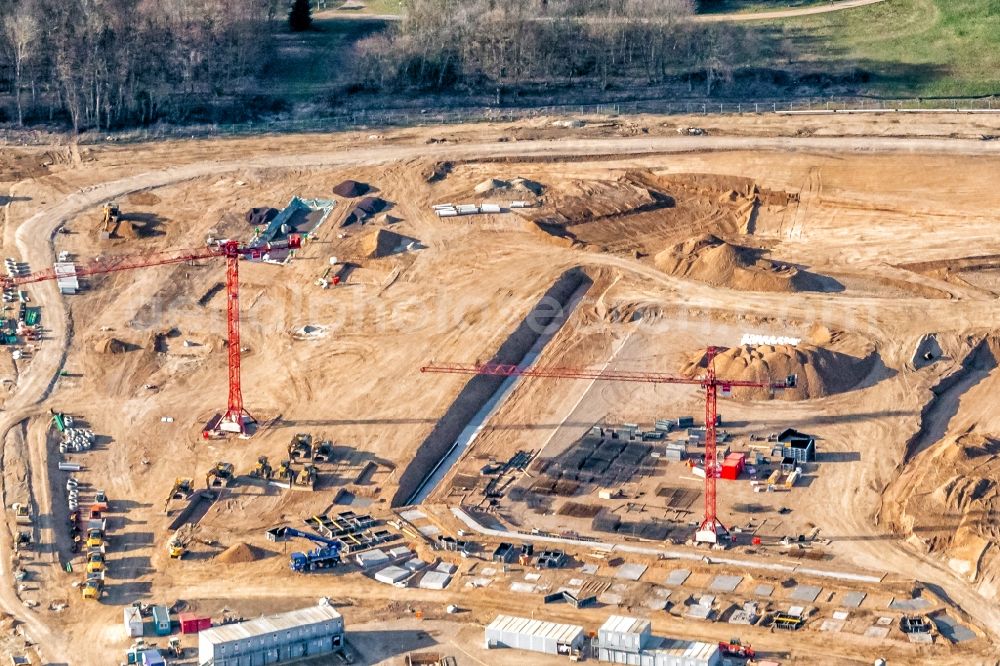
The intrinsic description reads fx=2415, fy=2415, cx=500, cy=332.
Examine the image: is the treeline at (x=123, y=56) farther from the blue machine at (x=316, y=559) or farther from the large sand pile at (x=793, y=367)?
the blue machine at (x=316, y=559)

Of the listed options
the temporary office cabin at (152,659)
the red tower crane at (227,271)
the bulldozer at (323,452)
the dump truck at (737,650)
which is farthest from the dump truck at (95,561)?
the dump truck at (737,650)

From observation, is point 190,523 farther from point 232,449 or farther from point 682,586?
point 682,586

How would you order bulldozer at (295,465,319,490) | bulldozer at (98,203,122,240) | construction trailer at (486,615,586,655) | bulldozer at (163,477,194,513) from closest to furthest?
1. construction trailer at (486,615,586,655)
2. bulldozer at (163,477,194,513)
3. bulldozer at (295,465,319,490)
4. bulldozer at (98,203,122,240)

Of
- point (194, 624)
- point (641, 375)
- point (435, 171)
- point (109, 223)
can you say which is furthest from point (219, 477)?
point (435, 171)

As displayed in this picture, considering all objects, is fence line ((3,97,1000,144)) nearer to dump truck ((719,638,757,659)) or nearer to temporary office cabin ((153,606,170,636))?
temporary office cabin ((153,606,170,636))

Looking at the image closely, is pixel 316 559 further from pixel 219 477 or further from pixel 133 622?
pixel 219 477

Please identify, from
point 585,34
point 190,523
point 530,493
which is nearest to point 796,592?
point 530,493

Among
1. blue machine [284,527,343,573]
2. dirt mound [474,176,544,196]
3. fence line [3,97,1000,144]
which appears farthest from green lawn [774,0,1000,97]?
blue machine [284,527,343,573]
